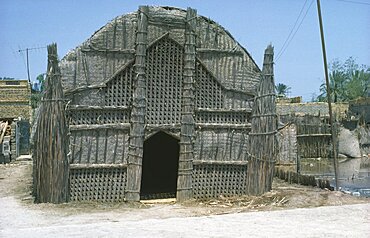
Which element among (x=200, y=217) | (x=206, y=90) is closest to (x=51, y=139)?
(x=206, y=90)

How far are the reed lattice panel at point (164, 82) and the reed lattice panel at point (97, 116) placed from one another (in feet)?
2.12

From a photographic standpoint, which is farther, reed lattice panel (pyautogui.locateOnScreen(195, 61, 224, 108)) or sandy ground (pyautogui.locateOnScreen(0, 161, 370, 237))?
reed lattice panel (pyautogui.locateOnScreen(195, 61, 224, 108))

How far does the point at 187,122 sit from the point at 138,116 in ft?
4.12

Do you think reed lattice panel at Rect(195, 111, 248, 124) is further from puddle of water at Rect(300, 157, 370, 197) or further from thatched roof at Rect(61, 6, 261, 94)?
puddle of water at Rect(300, 157, 370, 197)

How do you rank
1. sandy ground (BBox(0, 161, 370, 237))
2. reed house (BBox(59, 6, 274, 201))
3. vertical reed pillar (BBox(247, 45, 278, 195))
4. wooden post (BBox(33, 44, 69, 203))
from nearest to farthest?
sandy ground (BBox(0, 161, 370, 237)) < wooden post (BBox(33, 44, 69, 203)) < reed house (BBox(59, 6, 274, 201)) < vertical reed pillar (BBox(247, 45, 278, 195))

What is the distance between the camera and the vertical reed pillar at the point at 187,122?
38.1ft

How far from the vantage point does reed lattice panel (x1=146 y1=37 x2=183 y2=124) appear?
37.9 feet

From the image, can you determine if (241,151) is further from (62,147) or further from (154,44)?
(62,147)

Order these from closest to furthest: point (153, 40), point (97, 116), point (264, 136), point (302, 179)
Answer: point (97, 116)
point (153, 40)
point (264, 136)
point (302, 179)

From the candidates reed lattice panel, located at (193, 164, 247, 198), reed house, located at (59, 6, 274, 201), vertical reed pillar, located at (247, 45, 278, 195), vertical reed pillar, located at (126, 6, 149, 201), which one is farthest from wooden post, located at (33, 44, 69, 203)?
vertical reed pillar, located at (247, 45, 278, 195)

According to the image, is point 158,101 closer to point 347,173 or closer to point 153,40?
point 153,40

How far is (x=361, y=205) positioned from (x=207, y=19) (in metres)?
5.86

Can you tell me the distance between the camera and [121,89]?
11352mm

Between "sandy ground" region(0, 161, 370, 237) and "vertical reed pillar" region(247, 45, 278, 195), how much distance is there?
54cm
